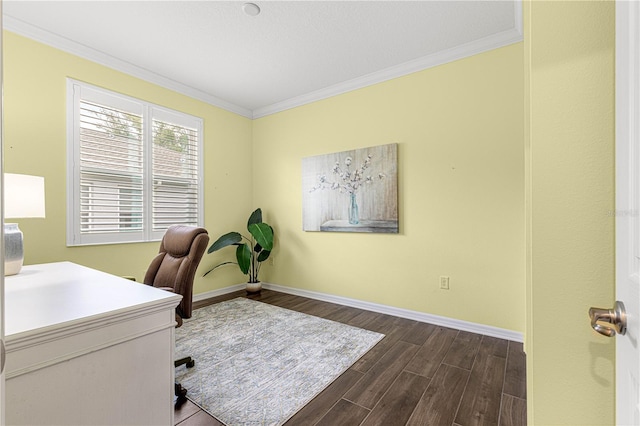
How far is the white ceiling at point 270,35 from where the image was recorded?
2.16m

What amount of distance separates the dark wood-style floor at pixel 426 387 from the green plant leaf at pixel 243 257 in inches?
79.9

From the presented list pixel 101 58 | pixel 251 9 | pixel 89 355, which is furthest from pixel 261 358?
pixel 101 58

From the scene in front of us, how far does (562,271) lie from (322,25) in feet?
7.98

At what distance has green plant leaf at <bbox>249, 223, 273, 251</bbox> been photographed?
12.2ft

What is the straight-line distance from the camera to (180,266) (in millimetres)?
1824

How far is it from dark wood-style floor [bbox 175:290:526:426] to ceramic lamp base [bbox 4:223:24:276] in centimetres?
130

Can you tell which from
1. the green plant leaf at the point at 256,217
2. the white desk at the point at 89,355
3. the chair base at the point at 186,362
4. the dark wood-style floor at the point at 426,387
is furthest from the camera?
the green plant leaf at the point at 256,217

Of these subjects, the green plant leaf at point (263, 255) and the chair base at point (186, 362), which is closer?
the chair base at point (186, 362)

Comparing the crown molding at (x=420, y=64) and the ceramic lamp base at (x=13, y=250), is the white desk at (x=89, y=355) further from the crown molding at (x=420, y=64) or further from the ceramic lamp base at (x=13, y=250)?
the crown molding at (x=420, y=64)

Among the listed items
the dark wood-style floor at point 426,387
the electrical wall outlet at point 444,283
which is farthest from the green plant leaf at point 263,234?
the electrical wall outlet at point 444,283

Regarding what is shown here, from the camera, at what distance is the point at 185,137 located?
3.48 metres
